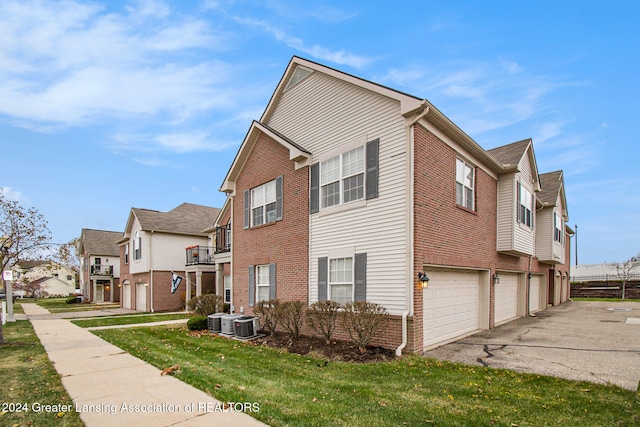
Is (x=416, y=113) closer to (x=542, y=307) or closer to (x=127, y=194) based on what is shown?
(x=542, y=307)

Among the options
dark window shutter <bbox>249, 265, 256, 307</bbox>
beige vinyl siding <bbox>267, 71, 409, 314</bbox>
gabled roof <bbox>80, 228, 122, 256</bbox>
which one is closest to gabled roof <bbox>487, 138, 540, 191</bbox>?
beige vinyl siding <bbox>267, 71, 409, 314</bbox>

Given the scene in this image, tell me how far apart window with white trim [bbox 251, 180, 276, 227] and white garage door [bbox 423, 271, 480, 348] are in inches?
252

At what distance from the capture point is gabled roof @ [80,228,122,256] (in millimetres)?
39719

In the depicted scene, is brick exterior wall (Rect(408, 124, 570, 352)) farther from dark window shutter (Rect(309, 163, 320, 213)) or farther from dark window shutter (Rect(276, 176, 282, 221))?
dark window shutter (Rect(276, 176, 282, 221))

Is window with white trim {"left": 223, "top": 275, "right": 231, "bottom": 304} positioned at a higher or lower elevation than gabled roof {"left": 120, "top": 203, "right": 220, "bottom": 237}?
lower

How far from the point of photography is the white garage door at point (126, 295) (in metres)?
29.2

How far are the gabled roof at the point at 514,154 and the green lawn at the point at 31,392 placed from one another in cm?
1399

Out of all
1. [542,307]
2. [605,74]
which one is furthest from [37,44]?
[542,307]

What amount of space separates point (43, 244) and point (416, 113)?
52.8 ft

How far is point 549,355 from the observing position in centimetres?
849

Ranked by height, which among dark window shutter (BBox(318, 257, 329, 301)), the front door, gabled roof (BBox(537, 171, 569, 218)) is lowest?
the front door

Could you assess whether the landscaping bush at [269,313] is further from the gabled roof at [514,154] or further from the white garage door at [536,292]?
the white garage door at [536,292]

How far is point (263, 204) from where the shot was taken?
14.2 m

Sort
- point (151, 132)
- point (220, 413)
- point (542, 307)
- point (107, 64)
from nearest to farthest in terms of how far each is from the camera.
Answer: point (220, 413)
point (107, 64)
point (542, 307)
point (151, 132)
